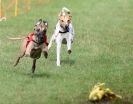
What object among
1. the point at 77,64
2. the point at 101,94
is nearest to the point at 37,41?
the point at 101,94

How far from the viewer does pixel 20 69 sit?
20.0 meters

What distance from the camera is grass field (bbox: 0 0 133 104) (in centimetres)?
1723

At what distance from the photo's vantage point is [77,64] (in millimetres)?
21219

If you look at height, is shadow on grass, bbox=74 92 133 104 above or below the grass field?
below

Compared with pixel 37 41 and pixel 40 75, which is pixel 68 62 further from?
pixel 37 41

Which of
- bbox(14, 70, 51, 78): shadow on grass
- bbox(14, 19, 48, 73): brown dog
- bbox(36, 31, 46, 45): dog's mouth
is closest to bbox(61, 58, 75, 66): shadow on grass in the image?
bbox(14, 70, 51, 78): shadow on grass

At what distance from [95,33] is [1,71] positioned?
9.21 metres

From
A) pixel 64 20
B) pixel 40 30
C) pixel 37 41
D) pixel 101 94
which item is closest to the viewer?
pixel 101 94

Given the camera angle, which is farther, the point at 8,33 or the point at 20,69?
the point at 8,33

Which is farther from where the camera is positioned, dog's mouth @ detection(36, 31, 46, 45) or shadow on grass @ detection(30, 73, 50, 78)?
shadow on grass @ detection(30, 73, 50, 78)

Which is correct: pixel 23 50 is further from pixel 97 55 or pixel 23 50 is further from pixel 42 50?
pixel 97 55

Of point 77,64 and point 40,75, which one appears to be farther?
point 77,64

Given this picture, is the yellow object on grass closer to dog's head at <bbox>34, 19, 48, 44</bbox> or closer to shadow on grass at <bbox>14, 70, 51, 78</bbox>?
dog's head at <bbox>34, 19, 48, 44</bbox>

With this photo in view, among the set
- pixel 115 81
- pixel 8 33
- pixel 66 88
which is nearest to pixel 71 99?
pixel 66 88
